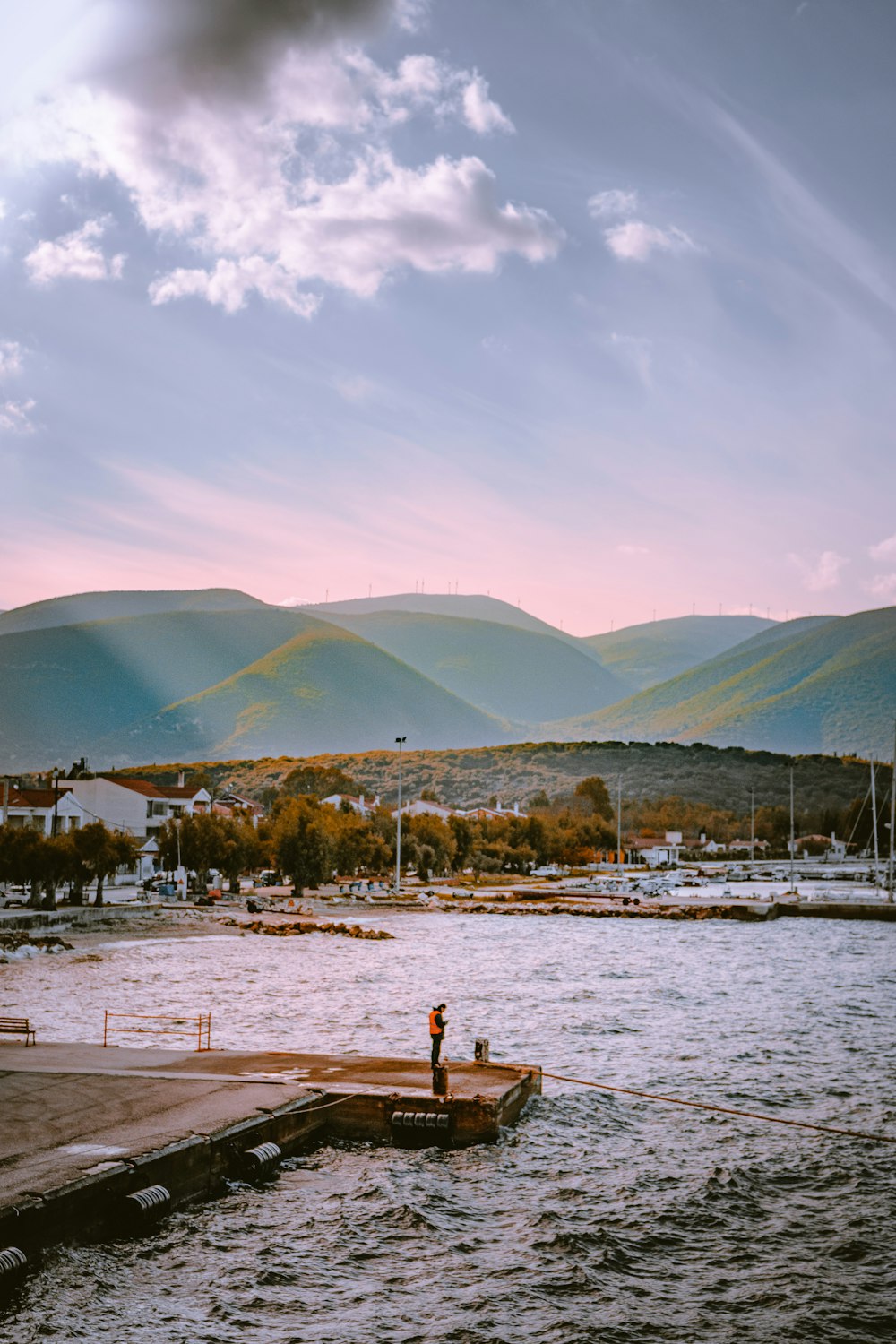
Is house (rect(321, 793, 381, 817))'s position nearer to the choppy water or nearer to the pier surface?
the choppy water

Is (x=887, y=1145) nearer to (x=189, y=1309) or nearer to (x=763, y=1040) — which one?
(x=763, y=1040)

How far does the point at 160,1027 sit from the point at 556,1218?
18754 mm

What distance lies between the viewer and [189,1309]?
53.1 ft

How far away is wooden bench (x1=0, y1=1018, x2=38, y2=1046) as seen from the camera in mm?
29000

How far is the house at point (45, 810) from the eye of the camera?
95250 mm

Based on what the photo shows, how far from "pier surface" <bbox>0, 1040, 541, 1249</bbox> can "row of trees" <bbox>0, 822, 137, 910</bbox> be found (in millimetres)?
46036

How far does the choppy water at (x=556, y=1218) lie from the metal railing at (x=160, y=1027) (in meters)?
0.66

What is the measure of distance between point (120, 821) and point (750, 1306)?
4174 inches

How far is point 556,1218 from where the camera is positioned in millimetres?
20531

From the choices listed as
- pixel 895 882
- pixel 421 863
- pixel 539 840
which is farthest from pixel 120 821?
pixel 895 882

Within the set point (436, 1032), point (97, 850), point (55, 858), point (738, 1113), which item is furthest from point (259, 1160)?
point (97, 850)

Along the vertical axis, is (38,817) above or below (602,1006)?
above

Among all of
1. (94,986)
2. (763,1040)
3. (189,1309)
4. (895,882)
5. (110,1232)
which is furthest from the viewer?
(895,882)

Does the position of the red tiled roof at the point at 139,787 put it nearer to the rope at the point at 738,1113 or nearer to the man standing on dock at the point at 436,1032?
the rope at the point at 738,1113
